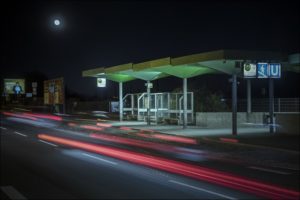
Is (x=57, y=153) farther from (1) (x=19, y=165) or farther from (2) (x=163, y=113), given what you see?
(2) (x=163, y=113)

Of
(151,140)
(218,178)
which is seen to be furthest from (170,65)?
(218,178)

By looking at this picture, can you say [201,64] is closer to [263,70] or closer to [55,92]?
[263,70]

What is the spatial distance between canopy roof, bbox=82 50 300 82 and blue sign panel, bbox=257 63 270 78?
1.28 ft

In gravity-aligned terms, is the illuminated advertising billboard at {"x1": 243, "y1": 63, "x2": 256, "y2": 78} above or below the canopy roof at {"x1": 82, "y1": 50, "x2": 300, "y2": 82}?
below

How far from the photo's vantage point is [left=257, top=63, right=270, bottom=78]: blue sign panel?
22875mm

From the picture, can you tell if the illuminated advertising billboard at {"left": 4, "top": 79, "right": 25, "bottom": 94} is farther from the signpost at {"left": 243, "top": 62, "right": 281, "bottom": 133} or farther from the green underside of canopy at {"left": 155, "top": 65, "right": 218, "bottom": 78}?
the signpost at {"left": 243, "top": 62, "right": 281, "bottom": 133}

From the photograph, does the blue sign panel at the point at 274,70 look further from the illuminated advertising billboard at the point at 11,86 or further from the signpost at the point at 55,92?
the illuminated advertising billboard at the point at 11,86

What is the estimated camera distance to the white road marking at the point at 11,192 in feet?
31.5

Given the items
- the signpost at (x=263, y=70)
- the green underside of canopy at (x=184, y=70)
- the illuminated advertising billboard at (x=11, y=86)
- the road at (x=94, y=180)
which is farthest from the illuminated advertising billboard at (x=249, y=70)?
the illuminated advertising billboard at (x=11, y=86)

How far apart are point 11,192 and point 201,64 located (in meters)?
16.0

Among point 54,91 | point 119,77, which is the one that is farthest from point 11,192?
point 54,91

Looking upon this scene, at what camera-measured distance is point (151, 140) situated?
23750mm

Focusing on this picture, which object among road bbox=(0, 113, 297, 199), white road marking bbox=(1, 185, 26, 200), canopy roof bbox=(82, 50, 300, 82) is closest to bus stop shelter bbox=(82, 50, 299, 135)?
canopy roof bbox=(82, 50, 300, 82)

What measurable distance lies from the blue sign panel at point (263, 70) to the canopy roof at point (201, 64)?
1.28 feet
